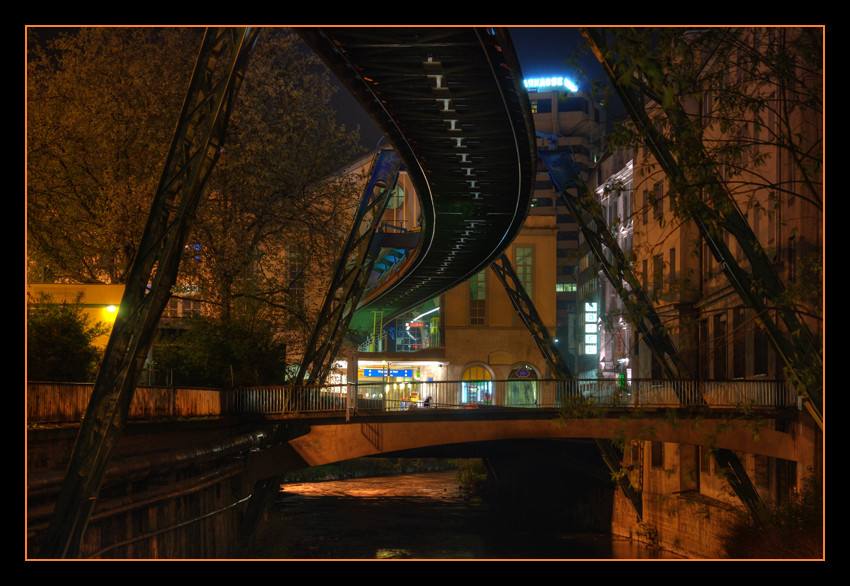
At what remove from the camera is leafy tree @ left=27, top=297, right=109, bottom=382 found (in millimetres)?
17328

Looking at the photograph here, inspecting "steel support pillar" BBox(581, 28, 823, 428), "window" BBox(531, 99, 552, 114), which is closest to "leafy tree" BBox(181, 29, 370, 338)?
"steel support pillar" BBox(581, 28, 823, 428)

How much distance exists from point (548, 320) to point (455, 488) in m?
20.8

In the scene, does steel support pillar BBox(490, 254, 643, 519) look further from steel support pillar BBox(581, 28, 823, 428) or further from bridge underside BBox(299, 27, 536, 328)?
steel support pillar BBox(581, 28, 823, 428)

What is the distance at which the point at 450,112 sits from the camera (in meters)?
21.0

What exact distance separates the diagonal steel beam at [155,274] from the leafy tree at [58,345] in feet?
12.1

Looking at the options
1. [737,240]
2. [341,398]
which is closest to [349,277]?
[341,398]

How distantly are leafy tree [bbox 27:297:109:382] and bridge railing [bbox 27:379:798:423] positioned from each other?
1246 millimetres

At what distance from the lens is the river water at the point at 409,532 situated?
32750 mm

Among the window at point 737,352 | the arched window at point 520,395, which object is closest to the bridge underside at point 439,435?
the arched window at point 520,395

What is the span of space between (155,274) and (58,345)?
14.5 ft

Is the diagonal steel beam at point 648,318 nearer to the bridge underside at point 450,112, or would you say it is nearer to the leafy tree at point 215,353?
the bridge underside at point 450,112

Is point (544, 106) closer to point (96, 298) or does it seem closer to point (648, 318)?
point (648, 318)

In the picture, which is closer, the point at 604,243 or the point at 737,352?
the point at 604,243

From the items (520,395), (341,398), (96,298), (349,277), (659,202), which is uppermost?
(659,202)
